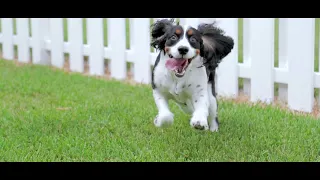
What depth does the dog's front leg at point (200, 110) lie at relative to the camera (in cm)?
391

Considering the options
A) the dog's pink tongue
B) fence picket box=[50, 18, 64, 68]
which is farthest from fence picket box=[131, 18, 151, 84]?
the dog's pink tongue

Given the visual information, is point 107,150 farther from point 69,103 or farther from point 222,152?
point 69,103

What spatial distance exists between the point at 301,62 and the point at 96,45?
9.33 ft

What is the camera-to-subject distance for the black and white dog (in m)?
3.91

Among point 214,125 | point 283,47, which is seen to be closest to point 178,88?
point 214,125

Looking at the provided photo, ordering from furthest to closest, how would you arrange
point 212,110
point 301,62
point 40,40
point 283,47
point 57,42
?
point 40,40
point 57,42
point 283,47
point 301,62
point 212,110

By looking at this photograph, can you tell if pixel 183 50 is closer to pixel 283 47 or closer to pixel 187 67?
pixel 187 67

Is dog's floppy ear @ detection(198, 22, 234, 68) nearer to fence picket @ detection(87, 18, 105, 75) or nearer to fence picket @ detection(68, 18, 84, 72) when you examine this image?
fence picket @ detection(87, 18, 105, 75)

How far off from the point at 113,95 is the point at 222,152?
7.10ft

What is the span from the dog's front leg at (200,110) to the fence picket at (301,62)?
62.1 inches

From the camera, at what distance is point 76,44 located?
757 cm

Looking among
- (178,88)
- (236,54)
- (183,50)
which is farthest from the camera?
(236,54)
